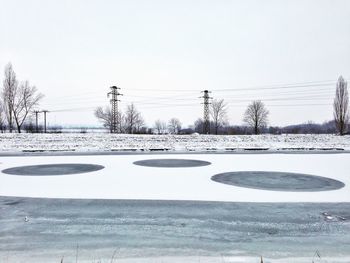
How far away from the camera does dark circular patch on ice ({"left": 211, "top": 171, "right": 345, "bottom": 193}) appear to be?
8523 millimetres

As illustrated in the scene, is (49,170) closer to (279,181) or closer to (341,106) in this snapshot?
(279,181)

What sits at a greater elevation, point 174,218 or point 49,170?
point 49,170

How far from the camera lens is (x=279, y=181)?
31.2 feet

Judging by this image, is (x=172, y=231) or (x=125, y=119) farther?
(x=125, y=119)

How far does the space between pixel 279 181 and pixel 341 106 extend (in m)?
37.3

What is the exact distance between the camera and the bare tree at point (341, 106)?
39.7 m

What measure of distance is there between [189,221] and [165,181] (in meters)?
4.17

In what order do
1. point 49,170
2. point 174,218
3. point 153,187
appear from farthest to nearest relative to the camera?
point 49,170
point 153,187
point 174,218

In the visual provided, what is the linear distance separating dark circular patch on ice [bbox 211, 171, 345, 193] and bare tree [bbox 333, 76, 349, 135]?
34.7 metres

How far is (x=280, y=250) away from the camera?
4.11m

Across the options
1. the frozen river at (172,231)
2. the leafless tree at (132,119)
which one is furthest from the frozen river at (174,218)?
the leafless tree at (132,119)

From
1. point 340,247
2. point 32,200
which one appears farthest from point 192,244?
point 32,200

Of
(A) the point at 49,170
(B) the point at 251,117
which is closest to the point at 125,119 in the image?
(B) the point at 251,117

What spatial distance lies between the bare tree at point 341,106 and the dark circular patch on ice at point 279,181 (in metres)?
34.7
